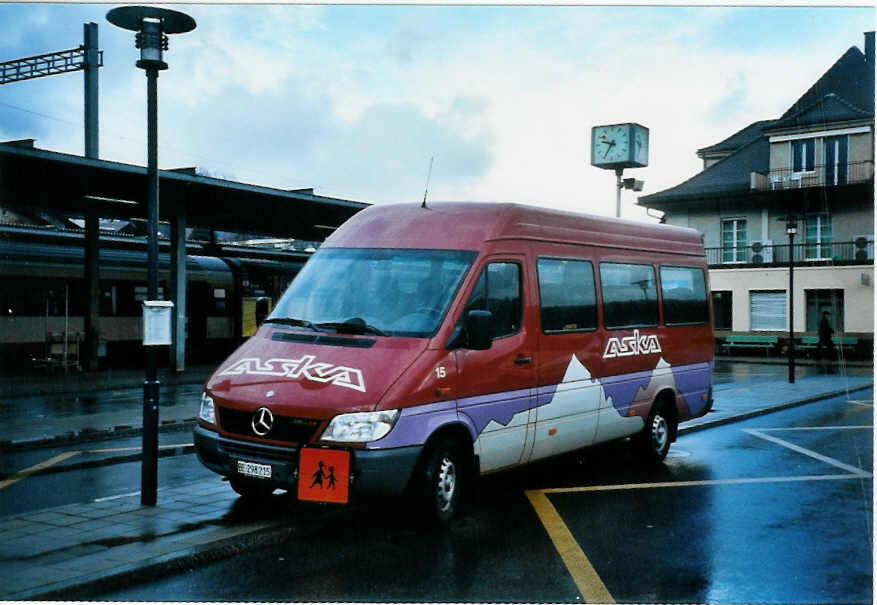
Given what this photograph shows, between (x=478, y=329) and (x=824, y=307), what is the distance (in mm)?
36509

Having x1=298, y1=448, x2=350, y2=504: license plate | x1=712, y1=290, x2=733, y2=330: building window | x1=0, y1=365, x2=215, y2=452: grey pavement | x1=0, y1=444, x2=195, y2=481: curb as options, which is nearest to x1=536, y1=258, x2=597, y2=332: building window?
x1=298, y1=448, x2=350, y2=504: license plate

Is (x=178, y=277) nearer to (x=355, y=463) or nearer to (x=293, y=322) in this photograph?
(x=293, y=322)

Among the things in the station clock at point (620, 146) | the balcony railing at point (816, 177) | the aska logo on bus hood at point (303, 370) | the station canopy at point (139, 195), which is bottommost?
the aska logo on bus hood at point (303, 370)

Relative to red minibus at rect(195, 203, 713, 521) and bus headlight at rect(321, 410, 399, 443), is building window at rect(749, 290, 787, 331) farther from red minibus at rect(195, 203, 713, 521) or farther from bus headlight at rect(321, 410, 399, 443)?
bus headlight at rect(321, 410, 399, 443)

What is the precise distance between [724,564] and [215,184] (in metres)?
18.9

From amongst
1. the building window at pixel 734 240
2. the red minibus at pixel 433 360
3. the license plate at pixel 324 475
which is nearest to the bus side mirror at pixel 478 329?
the red minibus at pixel 433 360

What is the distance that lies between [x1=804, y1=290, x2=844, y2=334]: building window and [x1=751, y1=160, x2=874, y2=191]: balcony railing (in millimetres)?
4749

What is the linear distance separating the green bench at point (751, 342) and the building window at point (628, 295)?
3101 cm

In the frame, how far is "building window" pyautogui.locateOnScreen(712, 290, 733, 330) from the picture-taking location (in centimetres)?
4400

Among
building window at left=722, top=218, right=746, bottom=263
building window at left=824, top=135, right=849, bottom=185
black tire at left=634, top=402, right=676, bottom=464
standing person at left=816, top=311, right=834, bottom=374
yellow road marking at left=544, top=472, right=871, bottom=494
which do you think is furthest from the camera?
building window at left=722, top=218, right=746, bottom=263

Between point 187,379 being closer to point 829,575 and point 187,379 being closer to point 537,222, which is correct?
point 537,222

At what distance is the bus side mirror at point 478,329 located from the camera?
7492 mm

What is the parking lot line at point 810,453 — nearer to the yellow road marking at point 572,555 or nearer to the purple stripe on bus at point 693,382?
the purple stripe on bus at point 693,382

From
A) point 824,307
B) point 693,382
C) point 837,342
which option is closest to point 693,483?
point 693,382
